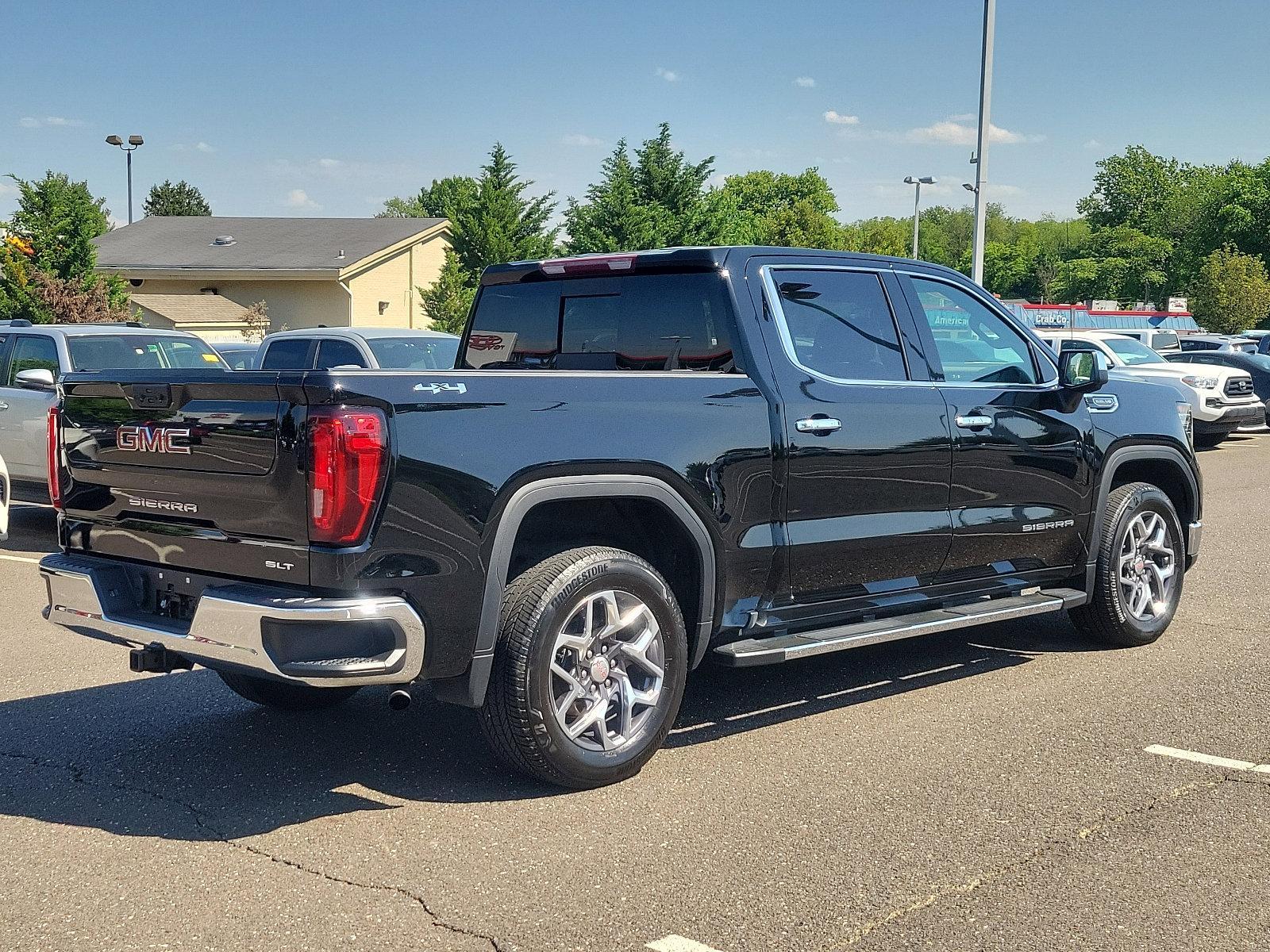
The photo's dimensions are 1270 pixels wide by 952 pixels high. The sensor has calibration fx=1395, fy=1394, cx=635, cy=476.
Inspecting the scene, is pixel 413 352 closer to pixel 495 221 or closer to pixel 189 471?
pixel 189 471

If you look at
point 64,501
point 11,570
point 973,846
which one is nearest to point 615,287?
point 64,501

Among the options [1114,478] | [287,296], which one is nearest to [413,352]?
[1114,478]

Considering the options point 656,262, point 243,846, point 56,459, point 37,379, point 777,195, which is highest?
point 777,195

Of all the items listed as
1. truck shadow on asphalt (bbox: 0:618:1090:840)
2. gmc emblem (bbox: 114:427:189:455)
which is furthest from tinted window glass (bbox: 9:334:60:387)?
gmc emblem (bbox: 114:427:189:455)

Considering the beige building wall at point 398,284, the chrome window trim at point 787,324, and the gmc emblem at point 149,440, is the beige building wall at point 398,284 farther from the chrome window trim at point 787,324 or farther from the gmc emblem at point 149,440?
the gmc emblem at point 149,440

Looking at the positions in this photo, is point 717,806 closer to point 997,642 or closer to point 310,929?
point 310,929

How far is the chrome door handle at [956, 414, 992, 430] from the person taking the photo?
6234mm

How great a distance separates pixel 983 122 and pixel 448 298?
26.1 m

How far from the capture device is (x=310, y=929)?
3.77 meters

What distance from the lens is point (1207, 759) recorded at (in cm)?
532

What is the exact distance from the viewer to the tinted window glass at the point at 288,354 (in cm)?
1412

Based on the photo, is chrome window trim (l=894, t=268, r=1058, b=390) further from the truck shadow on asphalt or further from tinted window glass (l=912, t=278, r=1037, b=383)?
the truck shadow on asphalt

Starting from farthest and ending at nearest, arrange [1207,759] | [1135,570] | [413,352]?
[413,352]
[1135,570]
[1207,759]

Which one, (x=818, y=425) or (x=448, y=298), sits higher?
(x=448, y=298)
